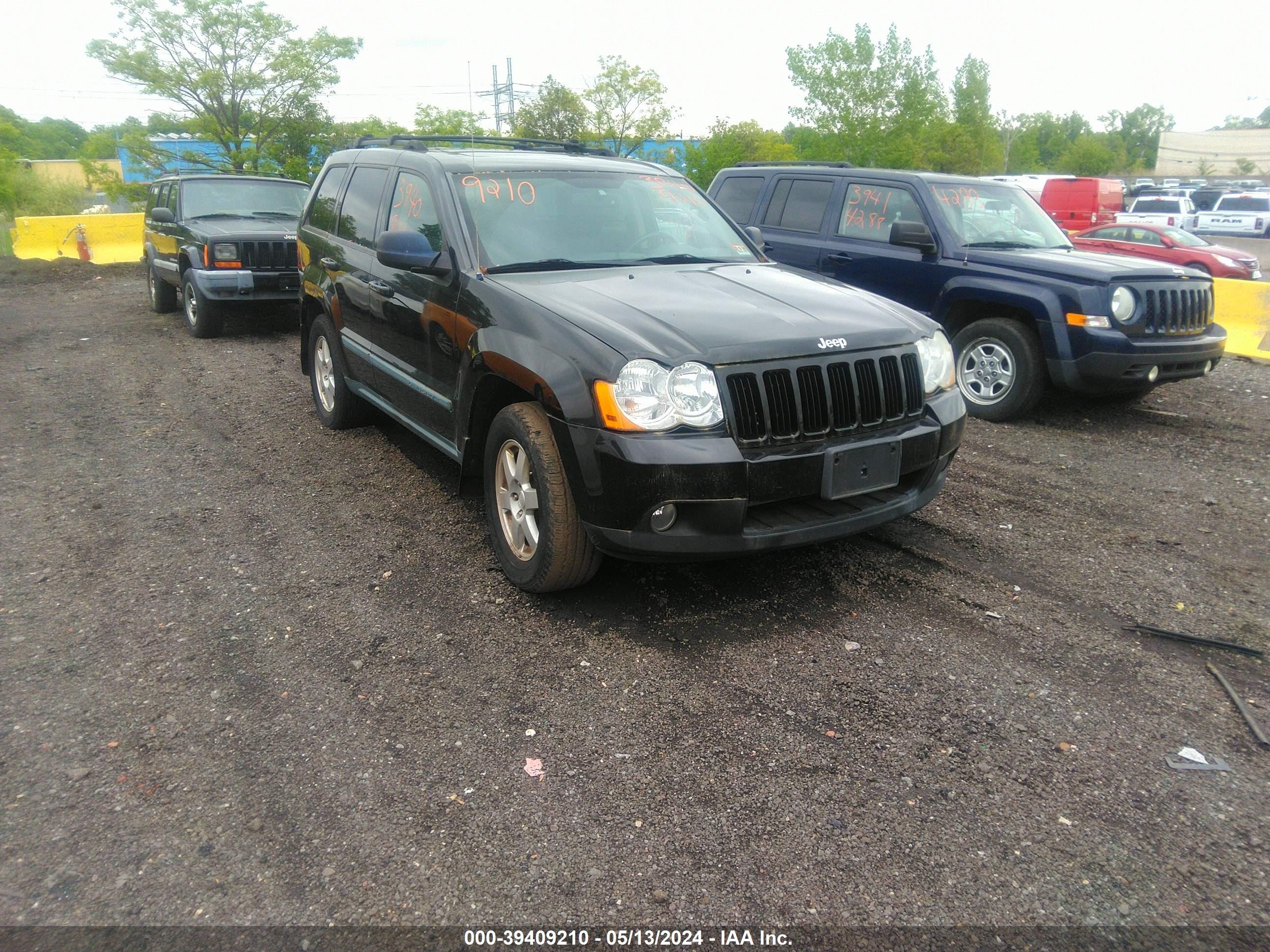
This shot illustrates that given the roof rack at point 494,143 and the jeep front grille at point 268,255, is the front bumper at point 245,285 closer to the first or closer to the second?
the jeep front grille at point 268,255

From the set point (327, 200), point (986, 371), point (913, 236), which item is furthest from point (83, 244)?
point (986, 371)

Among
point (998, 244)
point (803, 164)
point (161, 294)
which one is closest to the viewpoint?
point (998, 244)

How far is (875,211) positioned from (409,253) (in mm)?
5050

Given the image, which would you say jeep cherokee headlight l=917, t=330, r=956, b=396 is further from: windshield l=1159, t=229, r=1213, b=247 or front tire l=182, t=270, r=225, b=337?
windshield l=1159, t=229, r=1213, b=247

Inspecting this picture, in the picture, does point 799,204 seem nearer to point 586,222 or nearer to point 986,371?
point 986,371

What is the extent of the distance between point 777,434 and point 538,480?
97cm

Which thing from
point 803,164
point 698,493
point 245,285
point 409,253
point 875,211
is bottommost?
point 698,493

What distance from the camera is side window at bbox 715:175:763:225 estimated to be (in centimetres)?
900

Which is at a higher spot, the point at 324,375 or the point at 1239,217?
the point at 1239,217

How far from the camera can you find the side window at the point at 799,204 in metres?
8.46

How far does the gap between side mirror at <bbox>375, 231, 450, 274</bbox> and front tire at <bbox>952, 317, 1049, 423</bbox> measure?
4.24 metres

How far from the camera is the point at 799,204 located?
865 cm

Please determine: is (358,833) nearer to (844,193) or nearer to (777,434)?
(777,434)

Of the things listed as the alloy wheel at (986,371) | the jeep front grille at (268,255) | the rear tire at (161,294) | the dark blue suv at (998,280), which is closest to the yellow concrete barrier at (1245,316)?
the dark blue suv at (998,280)
